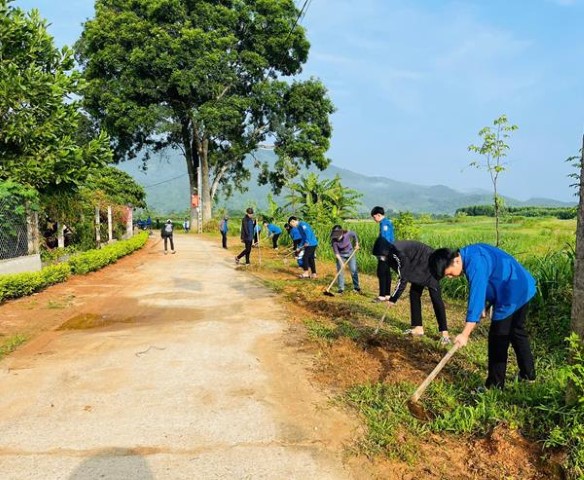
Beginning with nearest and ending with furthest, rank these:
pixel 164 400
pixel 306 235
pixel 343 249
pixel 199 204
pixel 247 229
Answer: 1. pixel 164 400
2. pixel 343 249
3. pixel 306 235
4. pixel 247 229
5. pixel 199 204

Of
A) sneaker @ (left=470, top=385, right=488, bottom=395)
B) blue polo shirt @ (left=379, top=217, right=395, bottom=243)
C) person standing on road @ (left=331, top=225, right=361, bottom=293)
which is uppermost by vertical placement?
blue polo shirt @ (left=379, top=217, right=395, bottom=243)

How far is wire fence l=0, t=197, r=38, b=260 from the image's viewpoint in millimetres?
9570

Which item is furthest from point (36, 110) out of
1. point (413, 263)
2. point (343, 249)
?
point (413, 263)

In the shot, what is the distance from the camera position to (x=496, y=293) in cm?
399

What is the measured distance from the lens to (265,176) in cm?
3672

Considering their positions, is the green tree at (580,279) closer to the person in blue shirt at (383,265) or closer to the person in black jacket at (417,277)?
the person in black jacket at (417,277)

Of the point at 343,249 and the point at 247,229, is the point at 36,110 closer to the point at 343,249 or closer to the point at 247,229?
the point at 247,229

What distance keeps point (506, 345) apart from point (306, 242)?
740 cm

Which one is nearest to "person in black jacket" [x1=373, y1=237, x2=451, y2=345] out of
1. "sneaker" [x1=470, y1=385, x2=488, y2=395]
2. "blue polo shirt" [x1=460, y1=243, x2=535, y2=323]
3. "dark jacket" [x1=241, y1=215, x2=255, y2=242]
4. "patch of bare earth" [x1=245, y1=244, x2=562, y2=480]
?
"patch of bare earth" [x1=245, y1=244, x2=562, y2=480]

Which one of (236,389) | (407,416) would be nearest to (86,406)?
(236,389)

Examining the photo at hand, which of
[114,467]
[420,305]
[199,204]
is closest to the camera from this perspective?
[114,467]

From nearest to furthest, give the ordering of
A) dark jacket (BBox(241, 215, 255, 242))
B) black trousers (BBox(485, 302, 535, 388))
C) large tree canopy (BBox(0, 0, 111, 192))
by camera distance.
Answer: black trousers (BBox(485, 302, 535, 388)), large tree canopy (BBox(0, 0, 111, 192)), dark jacket (BBox(241, 215, 255, 242))

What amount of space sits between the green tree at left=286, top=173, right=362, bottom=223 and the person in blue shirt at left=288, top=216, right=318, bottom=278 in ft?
26.6

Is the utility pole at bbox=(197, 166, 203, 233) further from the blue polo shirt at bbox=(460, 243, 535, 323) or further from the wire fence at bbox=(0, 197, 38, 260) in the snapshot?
the blue polo shirt at bbox=(460, 243, 535, 323)
